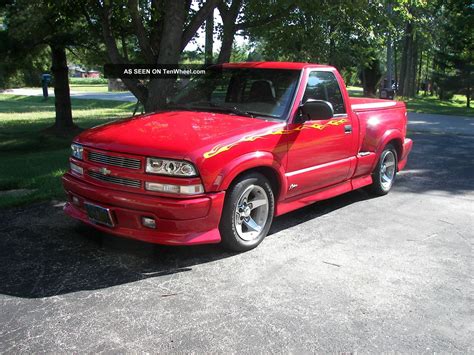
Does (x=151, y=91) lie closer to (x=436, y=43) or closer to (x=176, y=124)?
(x=176, y=124)

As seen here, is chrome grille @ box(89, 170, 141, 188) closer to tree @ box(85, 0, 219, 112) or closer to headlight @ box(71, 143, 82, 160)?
headlight @ box(71, 143, 82, 160)

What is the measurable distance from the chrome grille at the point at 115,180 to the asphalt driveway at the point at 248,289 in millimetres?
662

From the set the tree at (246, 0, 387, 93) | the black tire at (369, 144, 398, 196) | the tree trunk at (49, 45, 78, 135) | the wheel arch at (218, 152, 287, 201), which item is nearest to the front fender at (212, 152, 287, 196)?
the wheel arch at (218, 152, 287, 201)

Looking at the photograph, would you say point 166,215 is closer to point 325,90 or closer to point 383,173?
point 325,90

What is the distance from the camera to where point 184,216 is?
3908 mm

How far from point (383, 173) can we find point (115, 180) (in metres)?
4.07

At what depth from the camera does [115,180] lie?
4137 mm

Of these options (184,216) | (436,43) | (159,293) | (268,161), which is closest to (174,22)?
(268,161)

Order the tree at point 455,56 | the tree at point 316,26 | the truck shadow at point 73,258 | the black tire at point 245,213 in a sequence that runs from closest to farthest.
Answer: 1. the truck shadow at point 73,258
2. the black tire at point 245,213
3. the tree at point 316,26
4. the tree at point 455,56

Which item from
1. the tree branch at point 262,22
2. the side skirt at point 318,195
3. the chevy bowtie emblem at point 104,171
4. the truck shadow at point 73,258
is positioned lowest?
the truck shadow at point 73,258

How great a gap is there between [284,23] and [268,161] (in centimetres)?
605

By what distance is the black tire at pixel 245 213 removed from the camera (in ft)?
13.9

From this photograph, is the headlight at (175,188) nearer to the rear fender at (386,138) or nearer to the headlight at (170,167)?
the headlight at (170,167)

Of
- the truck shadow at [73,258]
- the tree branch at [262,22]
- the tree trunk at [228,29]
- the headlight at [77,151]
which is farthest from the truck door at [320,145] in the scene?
the tree branch at [262,22]
